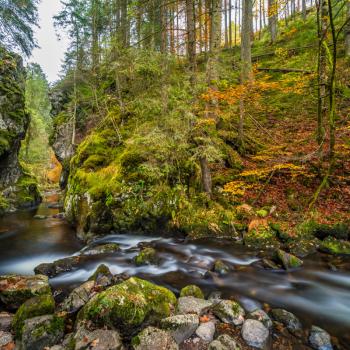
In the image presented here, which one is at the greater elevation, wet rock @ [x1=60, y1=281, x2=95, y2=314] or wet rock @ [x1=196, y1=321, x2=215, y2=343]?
wet rock @ [x1=60, y1=281, x2=95, y2=314]

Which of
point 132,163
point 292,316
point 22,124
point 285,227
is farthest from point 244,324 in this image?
point 22,124

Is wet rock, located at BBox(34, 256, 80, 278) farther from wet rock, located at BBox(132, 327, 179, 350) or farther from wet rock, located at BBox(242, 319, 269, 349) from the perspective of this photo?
wet rock, located at BBox(242, 319, 269, 349)

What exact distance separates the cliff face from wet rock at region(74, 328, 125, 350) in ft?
45.8

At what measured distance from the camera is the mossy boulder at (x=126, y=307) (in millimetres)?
3919

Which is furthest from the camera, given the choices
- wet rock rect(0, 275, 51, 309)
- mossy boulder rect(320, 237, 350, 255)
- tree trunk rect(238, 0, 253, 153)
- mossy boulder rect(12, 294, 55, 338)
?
tree trunk rect(238, 0, 253, 153)

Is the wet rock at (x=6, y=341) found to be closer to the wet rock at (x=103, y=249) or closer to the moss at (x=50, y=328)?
the moss at (x=50, y=328)

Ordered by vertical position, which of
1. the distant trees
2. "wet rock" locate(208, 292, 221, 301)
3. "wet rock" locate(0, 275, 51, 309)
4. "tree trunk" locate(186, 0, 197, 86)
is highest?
the distant trees

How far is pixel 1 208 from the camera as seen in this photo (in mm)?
14875

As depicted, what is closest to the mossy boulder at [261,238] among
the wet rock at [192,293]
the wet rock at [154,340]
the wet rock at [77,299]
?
the wet rock at [192,293]

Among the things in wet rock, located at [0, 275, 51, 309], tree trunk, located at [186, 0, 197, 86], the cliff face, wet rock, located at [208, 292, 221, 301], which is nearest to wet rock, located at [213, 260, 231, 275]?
wet rock, located at [208, 292, 221, 301]

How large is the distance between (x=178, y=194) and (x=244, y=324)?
16.5 ft

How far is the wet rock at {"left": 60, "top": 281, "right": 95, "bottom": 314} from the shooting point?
462cm

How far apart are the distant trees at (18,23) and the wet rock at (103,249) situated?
1682cm

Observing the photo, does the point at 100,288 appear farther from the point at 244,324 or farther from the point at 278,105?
the point at 278,105
